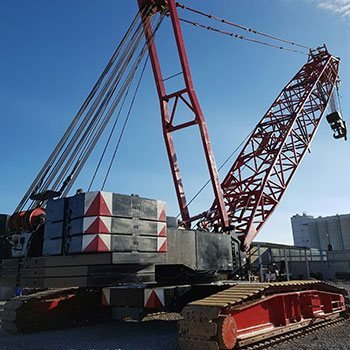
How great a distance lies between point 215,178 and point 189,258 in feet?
20.5

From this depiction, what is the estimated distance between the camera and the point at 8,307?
7633 mm

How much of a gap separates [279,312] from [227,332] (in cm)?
211

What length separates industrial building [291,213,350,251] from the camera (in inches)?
1692

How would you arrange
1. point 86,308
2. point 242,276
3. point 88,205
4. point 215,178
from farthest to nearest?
point 215,178 < point 242,276 < point 86,308 < point 88,205

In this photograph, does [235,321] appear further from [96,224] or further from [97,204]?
[97,204]

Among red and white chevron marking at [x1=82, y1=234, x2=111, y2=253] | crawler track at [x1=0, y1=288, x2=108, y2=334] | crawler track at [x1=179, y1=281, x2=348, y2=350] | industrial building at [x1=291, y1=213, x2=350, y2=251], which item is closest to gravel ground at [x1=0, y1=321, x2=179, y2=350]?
crawler track at [x1=0, y1=288, x2=108, y2=334]

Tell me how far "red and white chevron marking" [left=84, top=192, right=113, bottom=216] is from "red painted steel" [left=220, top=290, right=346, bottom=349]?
2.87 m

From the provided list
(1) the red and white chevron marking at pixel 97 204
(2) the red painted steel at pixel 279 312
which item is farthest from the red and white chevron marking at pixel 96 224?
(2) the red painted steel at pixel 279 312

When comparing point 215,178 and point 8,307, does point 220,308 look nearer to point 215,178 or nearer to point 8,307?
point 8,307

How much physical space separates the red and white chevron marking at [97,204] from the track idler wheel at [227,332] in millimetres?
2920

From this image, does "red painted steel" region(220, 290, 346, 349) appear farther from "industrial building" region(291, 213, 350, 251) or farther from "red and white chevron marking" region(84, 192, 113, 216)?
"industrial building" region(291, 213, 350, 251)

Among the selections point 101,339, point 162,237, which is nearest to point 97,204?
point 162,237

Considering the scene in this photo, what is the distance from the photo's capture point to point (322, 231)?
4547 centimetres

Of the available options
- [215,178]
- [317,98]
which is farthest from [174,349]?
[317,98]
